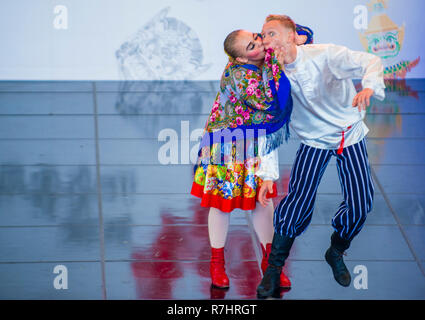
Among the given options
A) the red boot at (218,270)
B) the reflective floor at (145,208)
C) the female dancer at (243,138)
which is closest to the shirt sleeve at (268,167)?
the female dancer at (243,138)

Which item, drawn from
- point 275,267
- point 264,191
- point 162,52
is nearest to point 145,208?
point 275,267

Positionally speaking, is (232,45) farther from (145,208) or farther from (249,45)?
(145,208)

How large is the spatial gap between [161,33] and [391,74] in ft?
7.31

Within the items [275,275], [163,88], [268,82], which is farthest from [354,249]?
[163,88]

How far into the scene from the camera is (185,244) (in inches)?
157

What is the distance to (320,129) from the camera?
126 inches

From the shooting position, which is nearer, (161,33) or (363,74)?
(363,74)

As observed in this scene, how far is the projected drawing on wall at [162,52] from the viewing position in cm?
688

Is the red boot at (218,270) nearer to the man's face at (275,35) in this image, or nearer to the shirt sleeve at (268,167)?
the shirt sleeve at (268,167)

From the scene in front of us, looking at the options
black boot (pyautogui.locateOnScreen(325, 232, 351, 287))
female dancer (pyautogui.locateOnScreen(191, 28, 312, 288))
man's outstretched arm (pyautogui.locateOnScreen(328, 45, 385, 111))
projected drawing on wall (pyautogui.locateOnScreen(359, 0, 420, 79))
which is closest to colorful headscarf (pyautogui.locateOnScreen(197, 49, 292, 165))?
female dancer (pyautogui.locateOnScreen(191, 28, 312, 288))

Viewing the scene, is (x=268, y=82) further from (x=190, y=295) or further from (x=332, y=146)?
Answer: (x=190, y=295)

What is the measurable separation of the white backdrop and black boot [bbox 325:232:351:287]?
3704 mm

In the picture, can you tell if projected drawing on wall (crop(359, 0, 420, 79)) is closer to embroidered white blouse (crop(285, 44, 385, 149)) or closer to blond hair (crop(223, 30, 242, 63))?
embroidered white blouse (crop(285, 44, 385, 149))

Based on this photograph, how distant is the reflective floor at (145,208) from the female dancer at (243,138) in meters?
0.33
